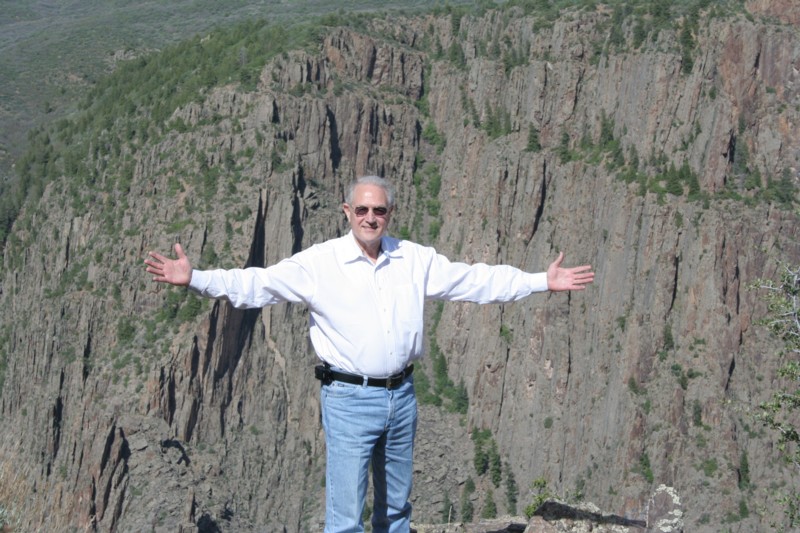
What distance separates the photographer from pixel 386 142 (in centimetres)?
11750

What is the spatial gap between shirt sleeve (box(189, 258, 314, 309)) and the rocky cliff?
5477 cm

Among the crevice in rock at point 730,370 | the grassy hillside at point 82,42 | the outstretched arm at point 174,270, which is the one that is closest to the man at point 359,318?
the outstretched arm at point 174,270

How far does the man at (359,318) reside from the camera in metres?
18.4

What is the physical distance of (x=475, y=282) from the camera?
19453 mm

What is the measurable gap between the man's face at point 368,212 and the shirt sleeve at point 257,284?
117 centimetres

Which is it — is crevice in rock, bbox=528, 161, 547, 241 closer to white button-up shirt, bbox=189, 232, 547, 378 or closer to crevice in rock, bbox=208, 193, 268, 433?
crevice in rock, bbox=208, 193, 268, 433

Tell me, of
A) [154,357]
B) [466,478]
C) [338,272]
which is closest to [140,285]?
[154,357]

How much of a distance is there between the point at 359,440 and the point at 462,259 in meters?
88.5

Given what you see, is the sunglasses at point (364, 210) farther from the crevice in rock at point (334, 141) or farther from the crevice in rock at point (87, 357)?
the crevice in rock at point (334, 141)

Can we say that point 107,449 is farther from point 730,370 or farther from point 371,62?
point 371,62

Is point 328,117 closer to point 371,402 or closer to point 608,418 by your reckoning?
point 608,418

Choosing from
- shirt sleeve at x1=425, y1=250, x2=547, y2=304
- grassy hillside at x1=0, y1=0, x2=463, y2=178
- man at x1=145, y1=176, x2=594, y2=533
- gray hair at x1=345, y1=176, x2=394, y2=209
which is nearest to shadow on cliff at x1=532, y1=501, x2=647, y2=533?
man at x1=145, y1=176, x2=594, y2=533

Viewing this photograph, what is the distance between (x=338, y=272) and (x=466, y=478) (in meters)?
79.3

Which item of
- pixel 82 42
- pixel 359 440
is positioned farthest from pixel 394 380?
pixel 82 42
